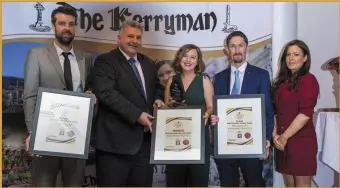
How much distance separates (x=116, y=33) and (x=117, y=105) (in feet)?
3.06

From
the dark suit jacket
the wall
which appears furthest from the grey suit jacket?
the wall

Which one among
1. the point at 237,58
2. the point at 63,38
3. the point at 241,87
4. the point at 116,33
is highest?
the point at 116,33

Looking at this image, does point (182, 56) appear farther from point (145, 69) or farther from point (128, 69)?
point (128, 69)

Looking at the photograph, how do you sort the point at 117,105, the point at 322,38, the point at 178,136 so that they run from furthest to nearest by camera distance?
the point at 322,38
the point at 178,136
the point at 117,105

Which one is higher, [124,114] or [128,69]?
[128,69]

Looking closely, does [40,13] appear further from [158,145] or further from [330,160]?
[330,160]

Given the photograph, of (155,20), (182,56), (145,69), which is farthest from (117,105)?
(155,20)

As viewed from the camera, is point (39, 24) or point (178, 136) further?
point (39, 24)

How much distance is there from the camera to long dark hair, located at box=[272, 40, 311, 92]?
297 centimetres

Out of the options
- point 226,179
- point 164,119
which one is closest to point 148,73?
point 164,119

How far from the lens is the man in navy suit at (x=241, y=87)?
3051 mm

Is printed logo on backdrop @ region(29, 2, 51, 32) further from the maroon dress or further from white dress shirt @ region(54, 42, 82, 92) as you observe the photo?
the maroon dress

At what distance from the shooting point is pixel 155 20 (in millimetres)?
3473

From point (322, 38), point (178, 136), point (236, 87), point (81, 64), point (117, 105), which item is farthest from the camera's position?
point (322, 38)
